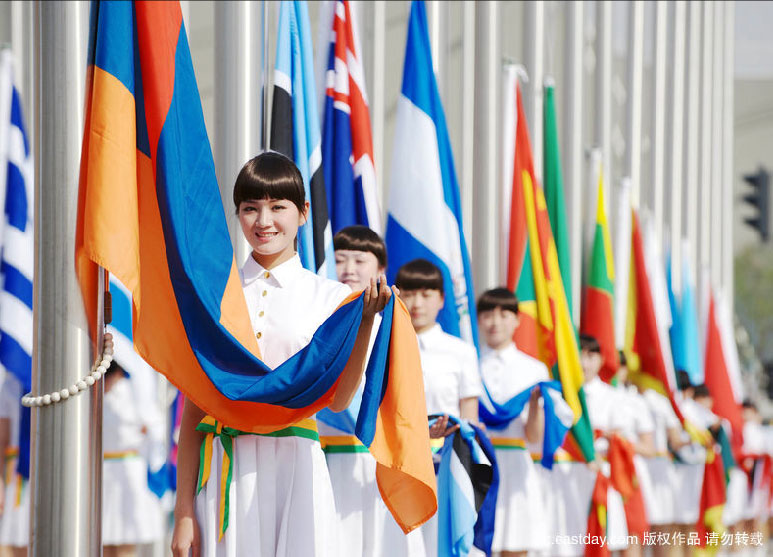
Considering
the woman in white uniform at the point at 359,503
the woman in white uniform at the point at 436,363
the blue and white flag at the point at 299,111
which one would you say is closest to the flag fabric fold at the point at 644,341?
the woman in white uniform at the point at 436,363

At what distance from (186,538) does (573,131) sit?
32.4 feet

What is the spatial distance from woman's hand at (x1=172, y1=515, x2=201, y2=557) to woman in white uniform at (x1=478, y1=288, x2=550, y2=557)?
11.7 feet

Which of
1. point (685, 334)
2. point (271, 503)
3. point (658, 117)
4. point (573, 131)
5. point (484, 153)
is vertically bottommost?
point (271, 503)

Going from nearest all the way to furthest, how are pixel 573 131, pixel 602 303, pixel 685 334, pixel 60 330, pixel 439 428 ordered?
pixel 60 330 → pixel 439 428 → pixel 602 303 → pixel 573 131 → pixel 685 334

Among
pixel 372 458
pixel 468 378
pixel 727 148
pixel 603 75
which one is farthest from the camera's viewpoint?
pixel 727 148

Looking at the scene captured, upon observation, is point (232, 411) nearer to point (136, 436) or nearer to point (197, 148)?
point (197, 148)

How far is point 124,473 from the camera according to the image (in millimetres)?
7699

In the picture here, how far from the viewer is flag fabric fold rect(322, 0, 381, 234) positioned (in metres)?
6.28

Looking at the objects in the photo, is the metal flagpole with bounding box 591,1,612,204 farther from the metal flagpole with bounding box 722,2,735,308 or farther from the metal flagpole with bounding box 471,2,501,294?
the metal flagpole with bounding box 722,2,735,308

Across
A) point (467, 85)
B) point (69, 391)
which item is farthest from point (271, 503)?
point (467, 85)

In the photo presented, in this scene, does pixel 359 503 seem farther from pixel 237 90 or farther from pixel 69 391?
pixel 237 90

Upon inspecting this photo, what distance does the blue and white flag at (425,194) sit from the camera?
6.71m

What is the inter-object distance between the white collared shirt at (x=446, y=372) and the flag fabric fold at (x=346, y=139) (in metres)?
0.86

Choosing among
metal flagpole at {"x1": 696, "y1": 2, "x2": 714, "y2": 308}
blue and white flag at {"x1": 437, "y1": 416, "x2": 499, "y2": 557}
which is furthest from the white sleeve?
metal flagpole at {"x1": 696, "y1": 2, "x2": 714, "y2": 308}
